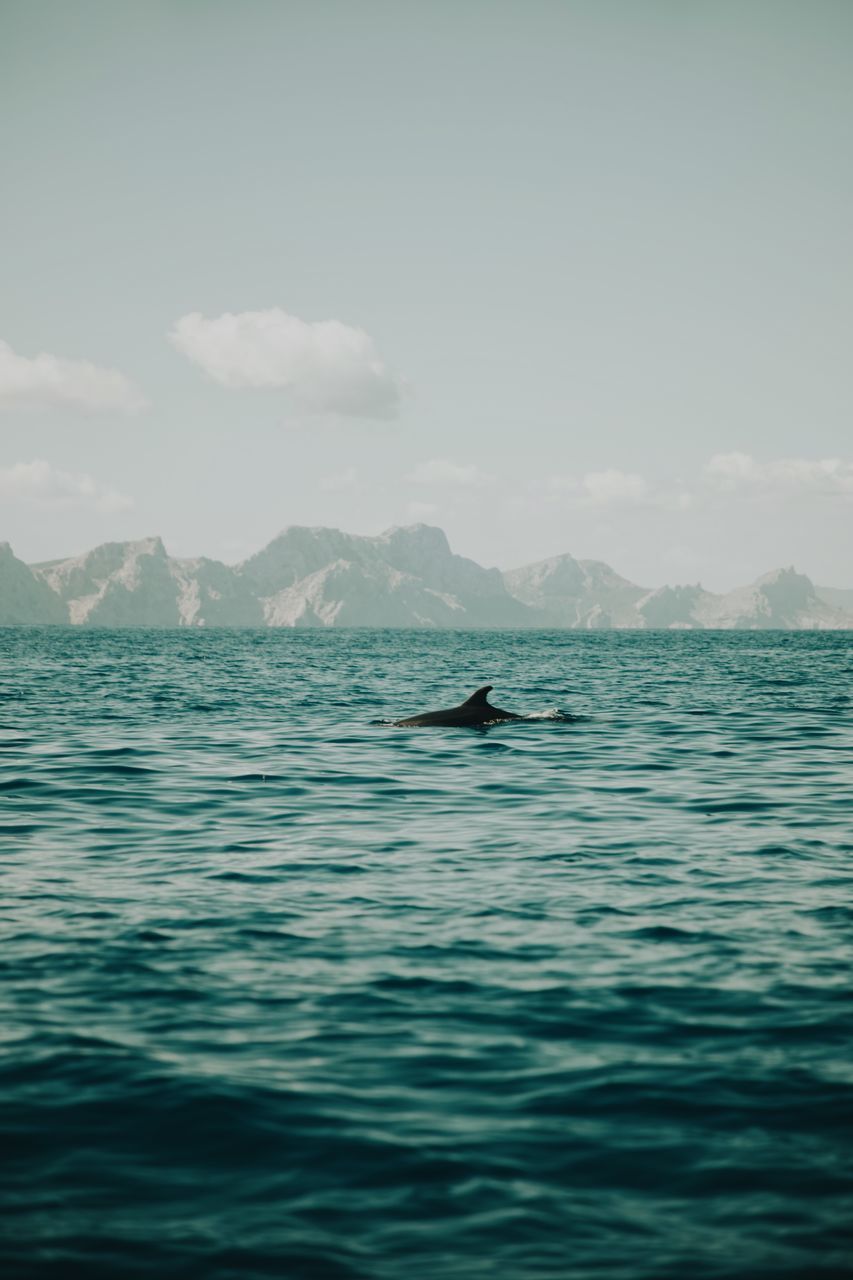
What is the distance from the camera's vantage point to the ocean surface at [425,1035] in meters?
5.39

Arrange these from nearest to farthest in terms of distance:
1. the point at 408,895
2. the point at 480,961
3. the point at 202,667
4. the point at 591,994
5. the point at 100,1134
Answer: the point at 100,1134 → the point at 591,994 → the point at 480,961 → the point at 408,895 → the point at 202,667

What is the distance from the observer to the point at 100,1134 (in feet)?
20.8

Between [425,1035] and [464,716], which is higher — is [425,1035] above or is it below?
below

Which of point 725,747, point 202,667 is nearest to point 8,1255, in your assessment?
point 725,747

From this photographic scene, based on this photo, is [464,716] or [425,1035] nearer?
[425,1035]

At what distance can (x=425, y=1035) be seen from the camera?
7594mm

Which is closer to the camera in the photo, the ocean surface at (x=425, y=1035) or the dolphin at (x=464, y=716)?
the ocean surface at (x=425, y=1035)

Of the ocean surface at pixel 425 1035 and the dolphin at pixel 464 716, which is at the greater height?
the dolphin at pixel 464 716

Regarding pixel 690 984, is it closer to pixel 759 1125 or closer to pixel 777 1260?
pixel 759 1125

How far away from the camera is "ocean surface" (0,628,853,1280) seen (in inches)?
212

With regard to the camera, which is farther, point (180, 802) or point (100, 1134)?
point (180, 802)

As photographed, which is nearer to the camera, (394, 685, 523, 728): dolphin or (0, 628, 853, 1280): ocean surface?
(0, 628, 853, 1280): ocean surface

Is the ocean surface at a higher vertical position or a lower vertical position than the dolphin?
lower

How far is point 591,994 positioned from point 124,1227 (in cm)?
411
